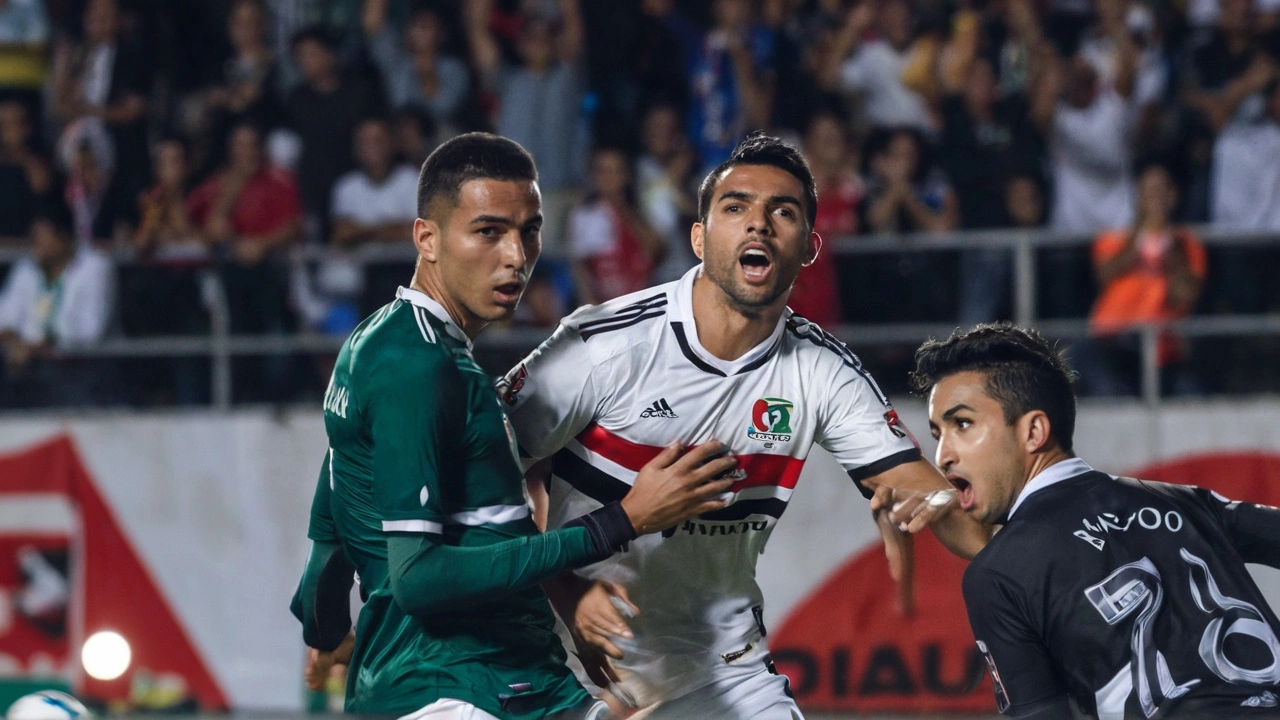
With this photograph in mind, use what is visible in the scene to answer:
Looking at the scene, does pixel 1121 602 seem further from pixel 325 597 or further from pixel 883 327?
pixel 883 327

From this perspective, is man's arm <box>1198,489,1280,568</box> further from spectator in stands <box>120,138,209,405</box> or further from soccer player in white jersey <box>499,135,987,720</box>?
spectator in stands <box>120,138,209,405</box>

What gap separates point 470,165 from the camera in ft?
13.0

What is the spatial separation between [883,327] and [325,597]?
16.2 feet

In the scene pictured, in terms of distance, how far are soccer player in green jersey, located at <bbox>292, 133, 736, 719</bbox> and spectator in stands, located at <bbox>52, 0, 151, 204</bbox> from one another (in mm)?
6820

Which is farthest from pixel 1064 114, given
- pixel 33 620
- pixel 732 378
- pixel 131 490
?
pixel 33 620

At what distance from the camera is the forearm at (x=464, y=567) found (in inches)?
139

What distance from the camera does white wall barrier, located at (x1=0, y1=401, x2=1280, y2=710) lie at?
8.55 m

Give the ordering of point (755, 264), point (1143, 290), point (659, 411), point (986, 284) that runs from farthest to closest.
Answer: point (986, 284) → point (1143, 290) → point (659, 411) → point (755, 264)

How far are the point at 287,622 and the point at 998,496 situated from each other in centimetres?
623

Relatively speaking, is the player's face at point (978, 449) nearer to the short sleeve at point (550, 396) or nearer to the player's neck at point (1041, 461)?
the player's neck at point (1041, 461)

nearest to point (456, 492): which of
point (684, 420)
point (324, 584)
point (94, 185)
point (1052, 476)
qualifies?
point (324, 584)

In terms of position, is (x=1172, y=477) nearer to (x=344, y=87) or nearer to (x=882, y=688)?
(x=882, y=688)

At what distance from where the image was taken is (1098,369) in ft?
27.6

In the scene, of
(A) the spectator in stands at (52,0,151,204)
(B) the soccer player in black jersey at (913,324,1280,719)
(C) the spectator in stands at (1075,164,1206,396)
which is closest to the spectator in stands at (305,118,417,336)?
(A) the spectator in stands at (52,0,151,204)
